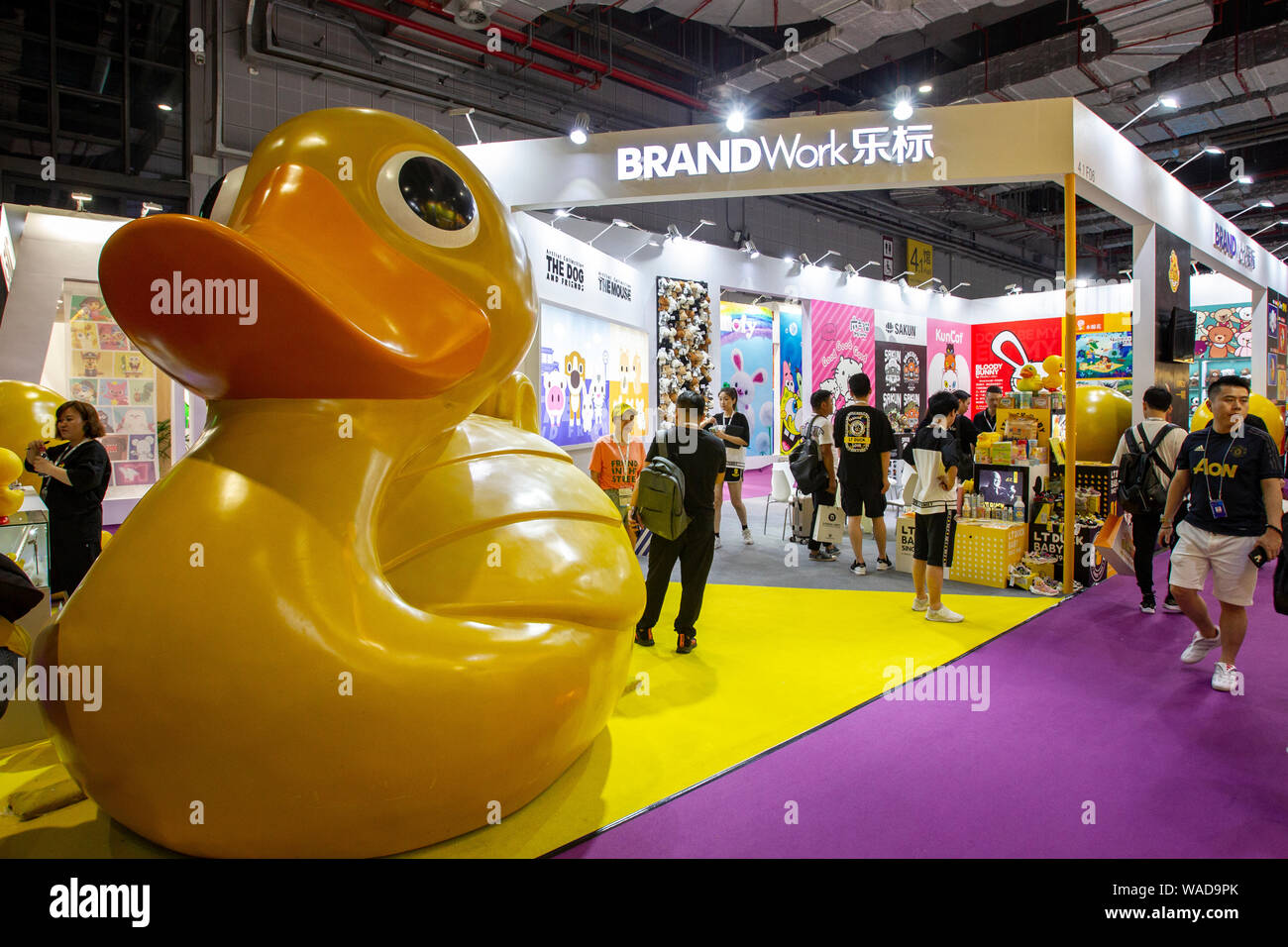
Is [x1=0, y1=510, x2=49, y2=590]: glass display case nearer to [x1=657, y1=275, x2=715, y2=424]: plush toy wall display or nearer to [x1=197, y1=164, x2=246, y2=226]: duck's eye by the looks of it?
[x1=197, y1=164, x2=246, y2=226]: duck's eye

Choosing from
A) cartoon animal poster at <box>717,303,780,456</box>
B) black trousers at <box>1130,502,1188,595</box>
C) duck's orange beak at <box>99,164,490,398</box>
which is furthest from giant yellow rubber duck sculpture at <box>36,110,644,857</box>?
cartoon animal poster at <box>717,303,780,456</box>

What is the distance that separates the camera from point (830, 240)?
16.7 meters

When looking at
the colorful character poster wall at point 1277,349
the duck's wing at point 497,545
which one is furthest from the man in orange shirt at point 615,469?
the colorful character poster wall at point 1277,349

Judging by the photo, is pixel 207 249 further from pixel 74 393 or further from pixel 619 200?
pixel 74 393

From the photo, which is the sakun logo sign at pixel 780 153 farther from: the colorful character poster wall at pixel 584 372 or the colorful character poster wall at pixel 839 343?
the colorful character poster wall at pixel 839 343

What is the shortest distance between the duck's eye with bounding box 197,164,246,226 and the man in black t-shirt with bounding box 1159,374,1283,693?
4071 mm

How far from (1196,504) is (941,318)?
12.5 meters

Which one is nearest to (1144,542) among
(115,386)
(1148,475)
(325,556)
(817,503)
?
Answer: (1148,475)

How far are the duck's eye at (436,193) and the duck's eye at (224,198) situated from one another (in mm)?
445

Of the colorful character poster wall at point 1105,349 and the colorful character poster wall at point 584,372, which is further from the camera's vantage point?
the colorful character poster wall at point 1105,349

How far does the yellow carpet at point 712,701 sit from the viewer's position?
2264 millimetres

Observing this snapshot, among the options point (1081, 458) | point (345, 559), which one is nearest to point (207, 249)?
point (345, 559)

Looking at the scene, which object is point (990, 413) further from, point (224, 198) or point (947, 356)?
point (947, 356)

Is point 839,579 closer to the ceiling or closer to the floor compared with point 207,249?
closer to the floor
